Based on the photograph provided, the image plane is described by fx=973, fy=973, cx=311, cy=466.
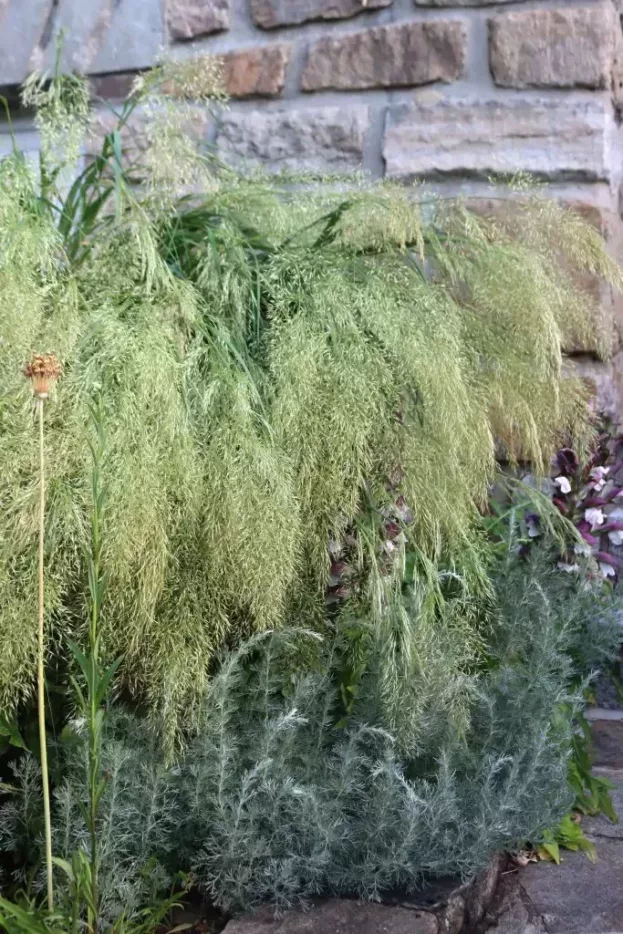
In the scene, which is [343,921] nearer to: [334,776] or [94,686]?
[334,776]

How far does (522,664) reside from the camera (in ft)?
5.00

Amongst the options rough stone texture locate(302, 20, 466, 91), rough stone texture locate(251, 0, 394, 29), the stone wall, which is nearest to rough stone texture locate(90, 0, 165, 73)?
the stone wall

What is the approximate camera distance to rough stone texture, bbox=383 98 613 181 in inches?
80.4

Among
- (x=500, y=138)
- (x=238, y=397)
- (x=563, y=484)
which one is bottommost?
(x=563, y=484)

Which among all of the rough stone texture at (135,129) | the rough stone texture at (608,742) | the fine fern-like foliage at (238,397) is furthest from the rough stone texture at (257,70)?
the rough stone texture at (608,742)

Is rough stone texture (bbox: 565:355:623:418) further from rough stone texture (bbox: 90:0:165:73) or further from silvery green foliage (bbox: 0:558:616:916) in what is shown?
rough stone texture (bbox: 90:0:165:73)

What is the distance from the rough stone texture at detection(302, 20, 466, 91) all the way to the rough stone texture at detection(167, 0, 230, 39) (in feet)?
0.82

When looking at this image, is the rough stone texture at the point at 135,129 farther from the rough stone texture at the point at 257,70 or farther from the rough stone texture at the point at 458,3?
the rough stone texture at the point at 458,3

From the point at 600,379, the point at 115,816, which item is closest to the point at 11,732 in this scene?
the point at 115,816

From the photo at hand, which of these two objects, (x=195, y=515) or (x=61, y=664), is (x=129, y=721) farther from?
(x=195, y=515)

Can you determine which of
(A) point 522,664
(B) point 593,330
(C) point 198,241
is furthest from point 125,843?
(B) point 593,330

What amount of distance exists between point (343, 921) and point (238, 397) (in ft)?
2.09

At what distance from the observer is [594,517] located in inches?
69.7

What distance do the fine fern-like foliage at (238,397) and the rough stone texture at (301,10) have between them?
0.77m
